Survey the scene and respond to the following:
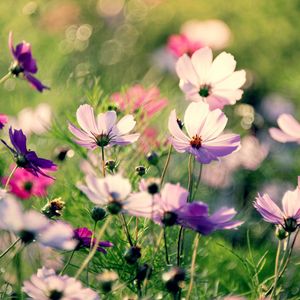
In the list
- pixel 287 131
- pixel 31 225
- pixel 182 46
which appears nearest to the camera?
pixel 31 225

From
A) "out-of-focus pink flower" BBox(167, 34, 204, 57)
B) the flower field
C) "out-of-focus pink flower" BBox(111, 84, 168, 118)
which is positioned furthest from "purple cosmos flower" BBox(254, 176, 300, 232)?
"out-of-focus pink flower" BBox(167, 34, 204, 57)

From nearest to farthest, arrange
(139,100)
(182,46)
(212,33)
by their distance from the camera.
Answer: (139,100) < (182,46) < (212,33)

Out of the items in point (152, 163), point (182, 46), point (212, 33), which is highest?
point (152, 163)

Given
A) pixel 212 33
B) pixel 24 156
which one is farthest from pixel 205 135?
pixel 212 33

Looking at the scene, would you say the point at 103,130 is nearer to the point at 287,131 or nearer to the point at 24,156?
the point at 24,156

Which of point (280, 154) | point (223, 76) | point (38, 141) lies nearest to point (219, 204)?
point (280, 154)

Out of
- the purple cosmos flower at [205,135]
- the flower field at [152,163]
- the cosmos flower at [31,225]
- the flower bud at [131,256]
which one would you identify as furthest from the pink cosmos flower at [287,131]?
the cosmos flower at [31,225]

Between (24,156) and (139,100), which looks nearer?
(24,156)
